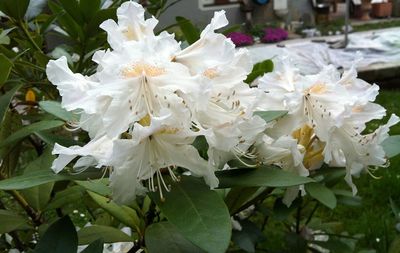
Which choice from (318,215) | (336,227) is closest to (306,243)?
(336,227)

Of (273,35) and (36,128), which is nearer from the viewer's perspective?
Answer: (36,128)

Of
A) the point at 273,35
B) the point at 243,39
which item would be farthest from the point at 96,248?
the point at 273,35

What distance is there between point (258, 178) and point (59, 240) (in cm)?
25

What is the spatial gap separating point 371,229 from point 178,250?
6.19 feet

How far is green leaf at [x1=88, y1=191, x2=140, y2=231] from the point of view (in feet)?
→ 2.85

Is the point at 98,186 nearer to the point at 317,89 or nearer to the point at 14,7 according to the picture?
the point at 317,89

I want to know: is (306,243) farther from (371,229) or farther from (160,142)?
(371,229)

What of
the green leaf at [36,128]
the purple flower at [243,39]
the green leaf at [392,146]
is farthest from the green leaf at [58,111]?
the purple flower at [243,39]

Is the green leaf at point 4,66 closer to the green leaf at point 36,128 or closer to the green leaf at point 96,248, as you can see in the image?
the green leaf at point 36,128

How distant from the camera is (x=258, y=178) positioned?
0.73 m

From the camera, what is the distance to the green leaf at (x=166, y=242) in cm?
75

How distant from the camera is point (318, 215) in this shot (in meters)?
2.76

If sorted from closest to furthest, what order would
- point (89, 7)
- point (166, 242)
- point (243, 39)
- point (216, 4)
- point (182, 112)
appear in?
point (182, 112)
point (166, 242)
point (89, 7)
point (243, 39)
point (216, 4)

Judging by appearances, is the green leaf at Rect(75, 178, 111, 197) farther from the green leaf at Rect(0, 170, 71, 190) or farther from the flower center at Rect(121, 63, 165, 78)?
the flower center at Rect(121, 63, 165, 78)
